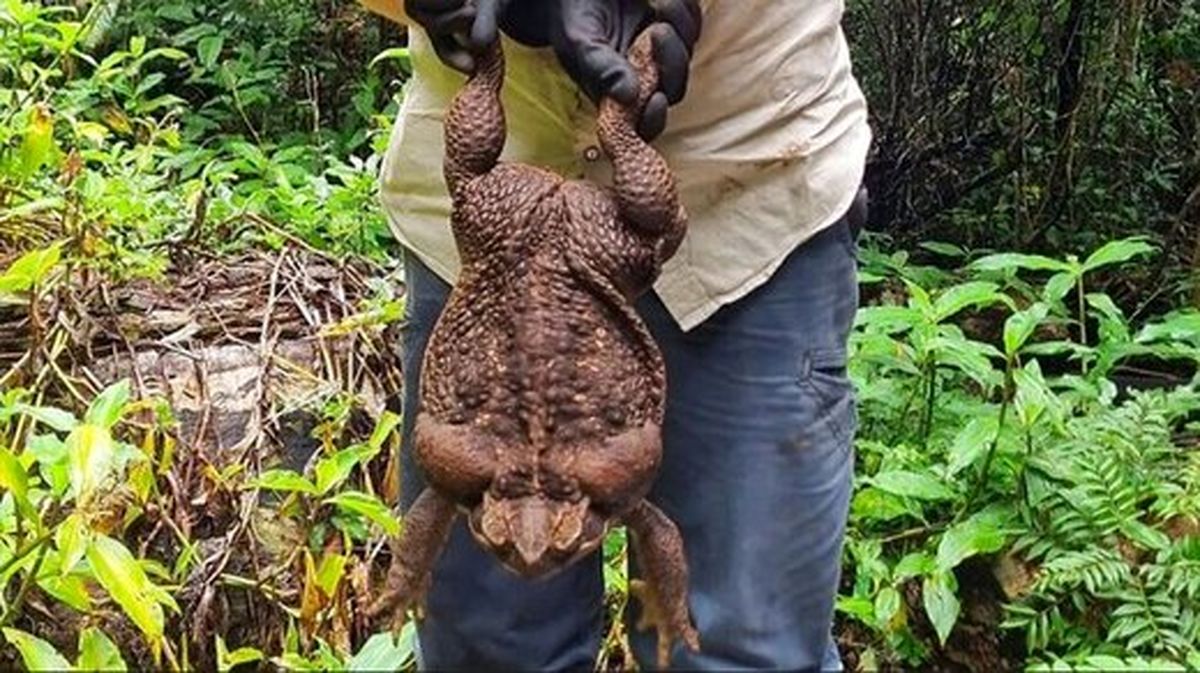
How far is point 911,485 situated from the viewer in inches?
103

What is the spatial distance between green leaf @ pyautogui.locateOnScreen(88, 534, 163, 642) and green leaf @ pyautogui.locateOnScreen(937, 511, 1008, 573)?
119 cm

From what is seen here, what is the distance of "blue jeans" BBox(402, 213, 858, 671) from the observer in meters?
1.51

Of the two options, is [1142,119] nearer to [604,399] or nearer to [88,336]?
[88,336]

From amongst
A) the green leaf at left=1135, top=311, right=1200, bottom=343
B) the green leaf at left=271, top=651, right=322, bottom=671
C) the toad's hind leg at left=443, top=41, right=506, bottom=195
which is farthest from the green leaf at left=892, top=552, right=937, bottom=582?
the toad's hind leg at left=443, top=41, right=506, bottom=195

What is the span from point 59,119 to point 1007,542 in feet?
6.91

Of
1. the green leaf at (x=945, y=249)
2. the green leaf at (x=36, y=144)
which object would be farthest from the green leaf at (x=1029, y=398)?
the green leaf at (x=36, y=144)

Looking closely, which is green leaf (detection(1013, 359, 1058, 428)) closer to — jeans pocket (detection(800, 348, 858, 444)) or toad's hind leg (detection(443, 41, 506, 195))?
jeans pocket (detection(800, 348, 858, 444))

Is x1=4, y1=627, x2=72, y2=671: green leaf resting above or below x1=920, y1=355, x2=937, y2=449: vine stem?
above

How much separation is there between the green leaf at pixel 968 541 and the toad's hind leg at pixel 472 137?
150 centimetres

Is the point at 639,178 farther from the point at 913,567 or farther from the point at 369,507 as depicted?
the point at 913,567

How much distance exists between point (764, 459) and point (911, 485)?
3.79 ft

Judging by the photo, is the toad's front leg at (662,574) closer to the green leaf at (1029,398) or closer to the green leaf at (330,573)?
the green leaf at (330,573)

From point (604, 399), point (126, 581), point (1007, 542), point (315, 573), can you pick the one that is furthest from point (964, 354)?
point (604, 399)

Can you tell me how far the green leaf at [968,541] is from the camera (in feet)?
8.27
